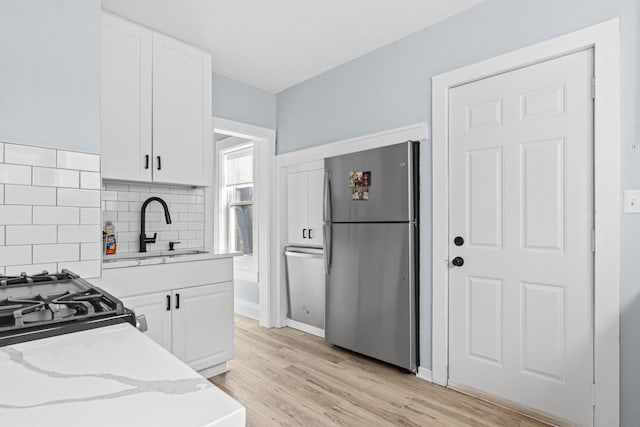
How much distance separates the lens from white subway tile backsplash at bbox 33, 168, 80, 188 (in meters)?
1.66

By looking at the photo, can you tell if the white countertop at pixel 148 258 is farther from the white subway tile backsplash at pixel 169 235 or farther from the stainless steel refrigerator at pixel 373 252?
the stainless steel refrigerator at pixel 373 252

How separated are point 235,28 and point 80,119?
52.7 inches

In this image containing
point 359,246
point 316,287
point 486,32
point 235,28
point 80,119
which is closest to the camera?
point 80,119

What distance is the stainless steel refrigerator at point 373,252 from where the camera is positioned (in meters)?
2.54

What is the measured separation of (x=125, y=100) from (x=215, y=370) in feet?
6.53

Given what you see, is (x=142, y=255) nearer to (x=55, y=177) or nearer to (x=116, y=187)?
(x=116, y=187)

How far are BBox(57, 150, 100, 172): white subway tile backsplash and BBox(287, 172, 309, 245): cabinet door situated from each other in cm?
195

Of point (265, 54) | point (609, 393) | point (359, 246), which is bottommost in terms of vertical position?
point (609, 393)

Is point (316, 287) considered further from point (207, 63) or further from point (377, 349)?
point (207, 63)

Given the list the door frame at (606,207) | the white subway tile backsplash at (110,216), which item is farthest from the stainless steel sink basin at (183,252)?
the door frame at (606,207)

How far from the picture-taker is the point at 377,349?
270 centimetres

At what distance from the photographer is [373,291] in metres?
2.74

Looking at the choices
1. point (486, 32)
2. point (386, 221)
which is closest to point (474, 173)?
point (386, 221)

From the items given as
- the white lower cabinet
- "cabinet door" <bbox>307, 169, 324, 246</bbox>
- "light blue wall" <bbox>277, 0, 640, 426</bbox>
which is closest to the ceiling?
"light blue wall" <bbox>277, 0, 640, 426</bbox>
